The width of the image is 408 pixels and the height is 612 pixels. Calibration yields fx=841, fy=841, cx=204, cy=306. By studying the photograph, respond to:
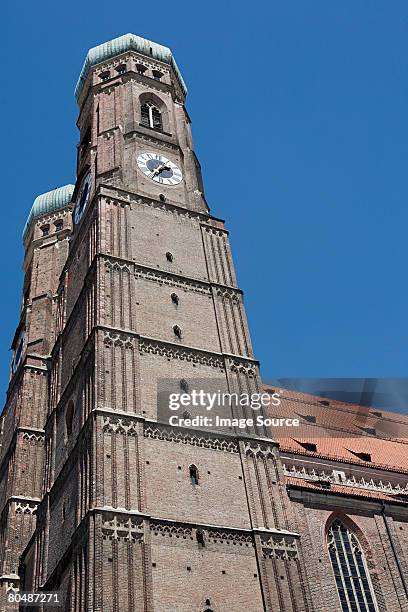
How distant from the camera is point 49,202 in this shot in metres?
47.2

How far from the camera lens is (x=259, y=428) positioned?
2594 cm

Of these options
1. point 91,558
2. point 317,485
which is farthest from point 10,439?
point 91,558

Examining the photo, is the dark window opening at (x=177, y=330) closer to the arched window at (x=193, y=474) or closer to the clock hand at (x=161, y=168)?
the arched window at (x=193, y=474)

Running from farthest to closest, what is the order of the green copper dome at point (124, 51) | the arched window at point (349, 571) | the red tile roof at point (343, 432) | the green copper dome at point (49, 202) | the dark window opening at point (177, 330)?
the green copper dome at point (49, 202)
the green copper dome at point (124, 51)
the red tile roof at point (343, 432)
the dark window opening at point (177, 330)
the arched window at point (349, 571)

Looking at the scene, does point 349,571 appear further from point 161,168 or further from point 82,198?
point 82,198

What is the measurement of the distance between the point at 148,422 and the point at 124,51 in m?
22.3

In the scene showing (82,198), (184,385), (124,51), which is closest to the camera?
(184,385)

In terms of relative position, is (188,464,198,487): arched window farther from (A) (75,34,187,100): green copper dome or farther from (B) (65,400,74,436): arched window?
(A) (75,34,187,100): green copper dome

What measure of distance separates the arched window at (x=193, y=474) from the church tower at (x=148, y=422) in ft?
0.12

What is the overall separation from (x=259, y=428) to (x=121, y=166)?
12.7m

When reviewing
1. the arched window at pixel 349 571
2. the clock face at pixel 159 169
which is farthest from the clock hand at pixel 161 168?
the arched window at pixel 349 571

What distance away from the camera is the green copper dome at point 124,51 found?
40312mm

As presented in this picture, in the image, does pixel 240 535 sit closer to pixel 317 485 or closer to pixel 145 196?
pixel 317 485

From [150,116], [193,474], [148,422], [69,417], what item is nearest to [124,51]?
[150,116]
